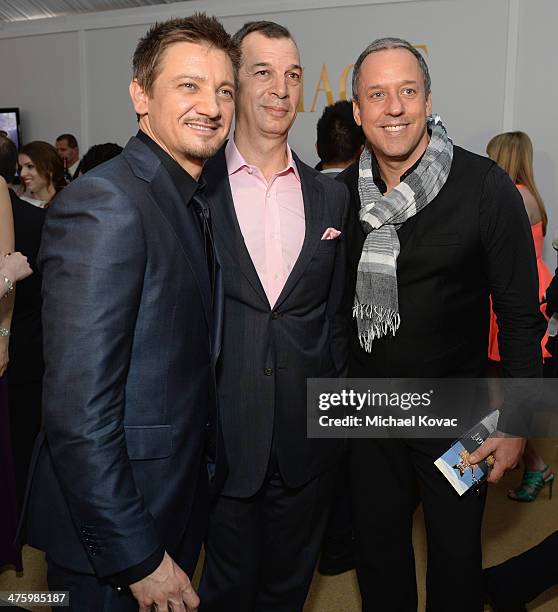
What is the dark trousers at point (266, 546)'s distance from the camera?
1883mm

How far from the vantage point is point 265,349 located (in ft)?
5.84

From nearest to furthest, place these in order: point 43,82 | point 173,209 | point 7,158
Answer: point 173,209 < point 7,158 < point 43,82

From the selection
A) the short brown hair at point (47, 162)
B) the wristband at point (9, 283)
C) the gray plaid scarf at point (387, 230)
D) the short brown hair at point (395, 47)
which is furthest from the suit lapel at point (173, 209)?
the short brown hair at point (47, 162)

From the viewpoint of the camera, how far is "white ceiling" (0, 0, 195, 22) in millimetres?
7008

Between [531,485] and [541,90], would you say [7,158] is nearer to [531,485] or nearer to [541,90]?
[531,485]

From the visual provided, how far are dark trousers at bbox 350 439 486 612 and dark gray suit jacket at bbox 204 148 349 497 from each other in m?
0.25

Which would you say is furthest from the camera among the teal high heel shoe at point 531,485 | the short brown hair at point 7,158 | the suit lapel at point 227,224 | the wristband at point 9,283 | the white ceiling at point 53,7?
the white ceiling at point 53,7

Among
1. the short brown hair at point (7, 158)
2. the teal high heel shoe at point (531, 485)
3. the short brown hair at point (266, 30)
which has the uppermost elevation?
the short brown hair at point (266, 30)

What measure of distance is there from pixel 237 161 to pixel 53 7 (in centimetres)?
660

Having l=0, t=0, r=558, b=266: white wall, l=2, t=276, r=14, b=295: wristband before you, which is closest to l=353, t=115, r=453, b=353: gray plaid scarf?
l=2, t=276, r=14, b=295: wristband

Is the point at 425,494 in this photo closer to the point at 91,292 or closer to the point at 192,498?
the point at 192,498

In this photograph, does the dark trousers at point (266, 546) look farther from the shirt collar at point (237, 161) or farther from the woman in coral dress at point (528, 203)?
the woman in coral dress at point (528, 203)

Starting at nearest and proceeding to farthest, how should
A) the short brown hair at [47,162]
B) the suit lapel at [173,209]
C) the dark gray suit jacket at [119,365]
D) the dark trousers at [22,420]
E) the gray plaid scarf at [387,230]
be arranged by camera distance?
1. the dark gray suit jacket at [119,365]
2. the suit lapel at [173,209]
3. the gray plaid scarf at [387,230]
4. the dark trousers at [22,420]
5. the short brown hair at [47,162]

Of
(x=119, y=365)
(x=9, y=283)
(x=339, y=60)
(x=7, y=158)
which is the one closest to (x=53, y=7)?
(x=339, y=60)
